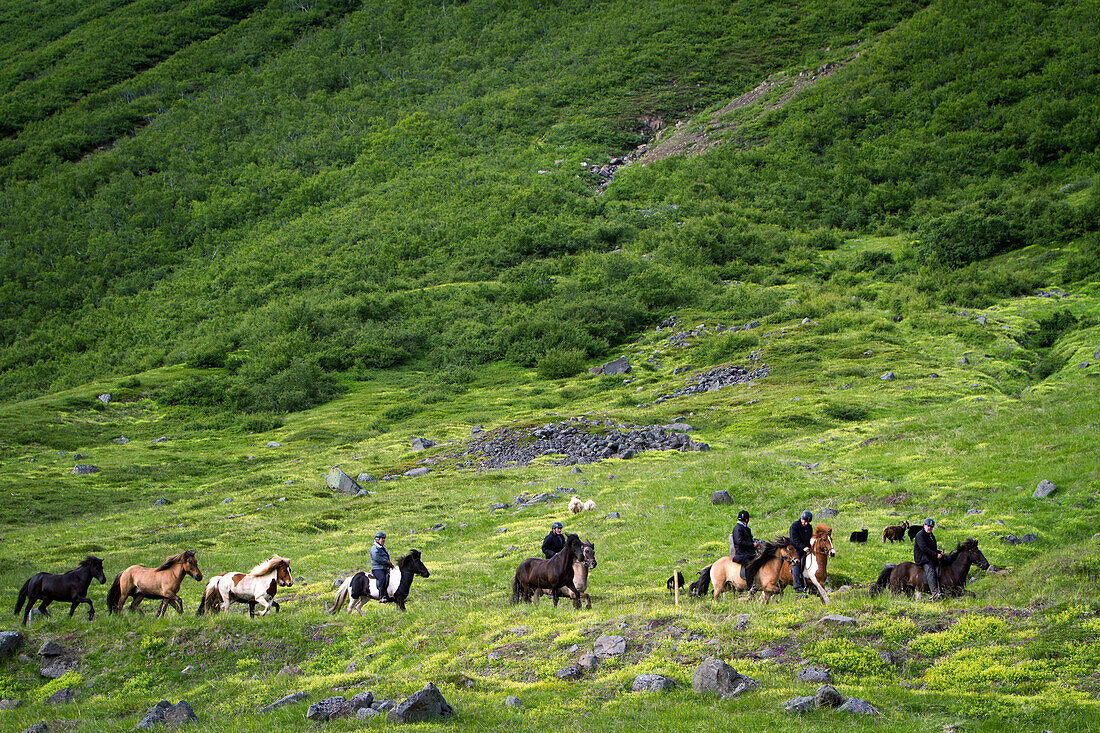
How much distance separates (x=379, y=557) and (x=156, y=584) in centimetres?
590

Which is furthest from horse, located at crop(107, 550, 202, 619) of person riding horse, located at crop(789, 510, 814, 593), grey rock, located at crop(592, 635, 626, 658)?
person riding horse, located at crop(789, 510, 814, 593)

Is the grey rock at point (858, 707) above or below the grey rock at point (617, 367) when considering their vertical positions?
below

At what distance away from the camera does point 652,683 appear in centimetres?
1183

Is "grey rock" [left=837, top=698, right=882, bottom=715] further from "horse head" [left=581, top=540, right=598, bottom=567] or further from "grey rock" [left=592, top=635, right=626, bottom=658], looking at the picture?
"horse head" [left=581, top=540, right=598, bottom=567]

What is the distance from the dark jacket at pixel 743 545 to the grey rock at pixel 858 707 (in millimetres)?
6333

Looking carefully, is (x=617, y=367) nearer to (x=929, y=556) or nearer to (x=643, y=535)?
(x=643, y=535)

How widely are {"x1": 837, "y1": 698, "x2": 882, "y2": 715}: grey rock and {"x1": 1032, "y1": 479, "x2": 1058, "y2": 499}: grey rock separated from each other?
621 inches

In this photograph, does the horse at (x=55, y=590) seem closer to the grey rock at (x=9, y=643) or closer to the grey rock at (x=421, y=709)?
the grey rock at (x=9, y=643)

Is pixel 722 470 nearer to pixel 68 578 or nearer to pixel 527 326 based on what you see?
pixel 68 578

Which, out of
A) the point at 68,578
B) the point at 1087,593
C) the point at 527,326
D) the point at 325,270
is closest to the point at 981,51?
the point at 527,326

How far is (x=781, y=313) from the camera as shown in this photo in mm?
68688

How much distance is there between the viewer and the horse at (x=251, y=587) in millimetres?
18766

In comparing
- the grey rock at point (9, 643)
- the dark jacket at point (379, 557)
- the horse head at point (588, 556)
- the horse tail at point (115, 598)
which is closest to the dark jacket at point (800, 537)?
the horse head at point (588, 556)

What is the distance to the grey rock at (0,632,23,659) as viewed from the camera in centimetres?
1669
